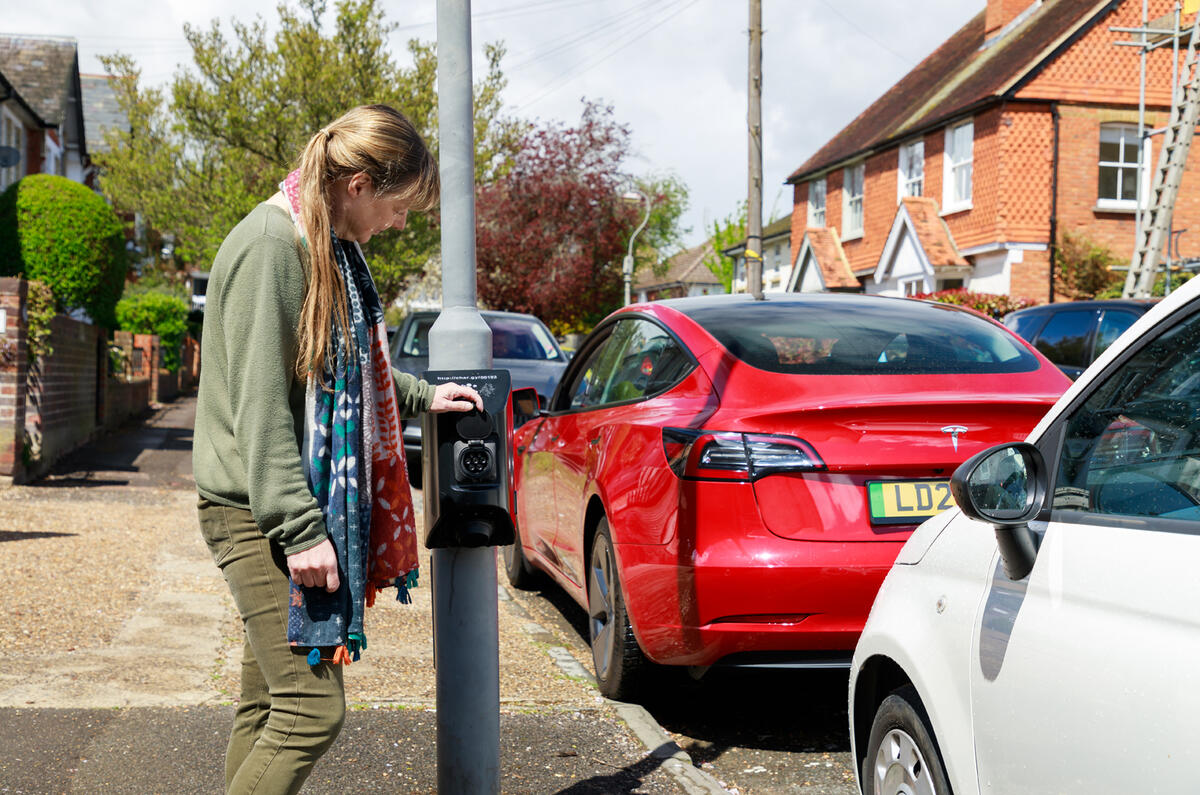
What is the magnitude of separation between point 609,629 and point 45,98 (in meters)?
32.8

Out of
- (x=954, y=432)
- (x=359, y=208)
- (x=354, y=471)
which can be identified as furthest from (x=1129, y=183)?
(x=354, y=471)

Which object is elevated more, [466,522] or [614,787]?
[466,522]

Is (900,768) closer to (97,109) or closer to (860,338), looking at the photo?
(860,338)

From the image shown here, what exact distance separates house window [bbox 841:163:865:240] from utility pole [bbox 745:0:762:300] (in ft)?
51.7

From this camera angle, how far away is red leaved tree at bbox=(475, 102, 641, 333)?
40.0 meters

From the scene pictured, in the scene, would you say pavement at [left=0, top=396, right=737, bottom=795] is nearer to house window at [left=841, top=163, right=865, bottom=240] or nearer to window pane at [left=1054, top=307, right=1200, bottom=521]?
window pane at [left=1054, top=307, right=1200, bottom=521]

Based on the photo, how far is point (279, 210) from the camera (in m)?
2.56

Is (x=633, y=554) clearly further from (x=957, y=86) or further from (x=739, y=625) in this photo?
(x=957, y=86)

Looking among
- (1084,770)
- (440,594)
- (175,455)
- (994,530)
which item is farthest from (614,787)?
(175,455)

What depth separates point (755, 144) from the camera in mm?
18188

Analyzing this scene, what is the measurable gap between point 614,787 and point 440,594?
951 mm

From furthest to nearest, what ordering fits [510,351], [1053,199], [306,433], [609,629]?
[1053,199] < [510,351] < [609,629] < [306,433]

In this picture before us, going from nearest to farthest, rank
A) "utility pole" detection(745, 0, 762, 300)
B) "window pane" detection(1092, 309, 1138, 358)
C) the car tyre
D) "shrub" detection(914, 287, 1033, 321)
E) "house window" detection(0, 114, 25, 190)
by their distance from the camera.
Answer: the car tyre → "window pane" detection(1092, 309, 1138, 358) → "utility pole" detection(745, 0, 762, 300) → "shrub" detection(914, 287, 1033, 321) → "house window" detection(0, 114, 25, 190)

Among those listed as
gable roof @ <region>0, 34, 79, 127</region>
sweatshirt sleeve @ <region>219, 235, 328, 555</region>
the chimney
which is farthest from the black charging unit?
gable roof @ <region>0, 34, 79, 127</region>
